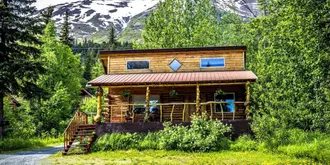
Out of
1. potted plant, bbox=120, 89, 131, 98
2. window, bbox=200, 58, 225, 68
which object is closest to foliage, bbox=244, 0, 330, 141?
window, bbox=200, 58, 225, 68

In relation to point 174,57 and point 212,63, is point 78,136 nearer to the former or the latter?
point 174,57

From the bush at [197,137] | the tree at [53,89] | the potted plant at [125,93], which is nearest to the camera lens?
the bush at [197,137]

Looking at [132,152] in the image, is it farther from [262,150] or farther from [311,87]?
[311,87]

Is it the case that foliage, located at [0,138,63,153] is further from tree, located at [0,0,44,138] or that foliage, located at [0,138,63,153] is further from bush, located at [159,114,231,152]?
bush, located at [159,114,231,152]

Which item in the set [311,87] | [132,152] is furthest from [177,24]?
[132,152]

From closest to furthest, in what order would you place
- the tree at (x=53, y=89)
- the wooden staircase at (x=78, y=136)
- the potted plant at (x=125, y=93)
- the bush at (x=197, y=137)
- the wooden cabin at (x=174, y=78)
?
→ the bush at (x=197, y=137) < the wooden staircase at (x=78, y=136) < the wooden cabin at (x=174, y=78) < the potted plant at (x=125, y=93) < the tree at (x=53, y=89)

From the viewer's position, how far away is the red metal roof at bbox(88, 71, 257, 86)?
64.5 feet

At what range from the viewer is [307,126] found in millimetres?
20359

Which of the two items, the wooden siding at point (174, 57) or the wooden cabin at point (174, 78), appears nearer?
the wooden cabin at point (174, 78)

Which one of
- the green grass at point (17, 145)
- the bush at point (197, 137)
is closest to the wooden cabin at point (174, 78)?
the bush at point (197, 137)

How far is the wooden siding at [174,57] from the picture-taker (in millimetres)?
23125

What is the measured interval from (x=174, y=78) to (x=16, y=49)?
420 inches

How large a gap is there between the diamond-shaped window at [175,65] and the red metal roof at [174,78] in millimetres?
621

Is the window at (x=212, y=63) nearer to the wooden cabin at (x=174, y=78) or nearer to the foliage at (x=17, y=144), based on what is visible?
the wooden cabin at (x=174, y=78)
